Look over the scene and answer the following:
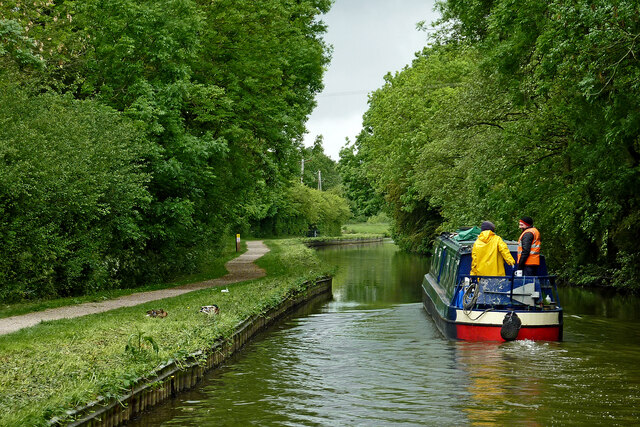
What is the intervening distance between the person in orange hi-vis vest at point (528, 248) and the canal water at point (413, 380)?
155 centimetres

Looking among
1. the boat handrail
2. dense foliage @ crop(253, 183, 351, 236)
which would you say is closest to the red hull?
the boat handrail

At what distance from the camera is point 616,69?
13.6 meters

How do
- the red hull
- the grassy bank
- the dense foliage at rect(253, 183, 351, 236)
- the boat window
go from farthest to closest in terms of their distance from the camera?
the dense foliage at rect(253, 183, 351, 236)
the boat window
the red hull
the grassy bank

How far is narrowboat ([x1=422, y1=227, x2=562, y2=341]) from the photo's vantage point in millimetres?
13570

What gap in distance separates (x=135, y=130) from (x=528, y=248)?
38.0 feet

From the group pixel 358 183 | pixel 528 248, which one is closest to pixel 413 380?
pixel 528 248

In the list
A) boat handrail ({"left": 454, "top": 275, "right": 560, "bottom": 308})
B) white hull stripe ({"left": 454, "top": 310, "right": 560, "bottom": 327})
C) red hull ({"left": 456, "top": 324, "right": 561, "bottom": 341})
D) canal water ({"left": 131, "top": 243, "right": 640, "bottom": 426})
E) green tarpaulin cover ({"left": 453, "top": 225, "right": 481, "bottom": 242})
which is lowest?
canal water ({"left": 131, "top": 243, "right": 640, "bottom": 426})

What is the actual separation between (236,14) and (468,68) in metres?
17.6

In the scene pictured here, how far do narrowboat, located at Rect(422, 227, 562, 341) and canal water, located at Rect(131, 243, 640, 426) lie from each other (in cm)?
26

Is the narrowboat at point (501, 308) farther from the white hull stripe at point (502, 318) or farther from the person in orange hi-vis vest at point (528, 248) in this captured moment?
the person in orange hi-vis vest at point (528, 248)

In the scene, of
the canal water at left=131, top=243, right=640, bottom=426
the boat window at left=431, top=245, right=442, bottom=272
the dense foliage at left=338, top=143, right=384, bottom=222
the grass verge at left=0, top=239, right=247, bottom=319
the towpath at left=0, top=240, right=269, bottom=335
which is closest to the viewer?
the canal water at left=131, top=243, right=640, bottom=426

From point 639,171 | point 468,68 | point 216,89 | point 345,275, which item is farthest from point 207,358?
point 468,68

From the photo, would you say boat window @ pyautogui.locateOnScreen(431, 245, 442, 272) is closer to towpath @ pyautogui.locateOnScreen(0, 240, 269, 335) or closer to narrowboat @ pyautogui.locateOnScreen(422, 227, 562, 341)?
narrowboat @ pyautogui.locateOnScreen(422, 227, 562, 341)

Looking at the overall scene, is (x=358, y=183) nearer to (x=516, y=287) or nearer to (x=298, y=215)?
(x=298, y=215)
